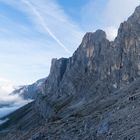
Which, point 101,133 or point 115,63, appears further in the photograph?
point 115,63

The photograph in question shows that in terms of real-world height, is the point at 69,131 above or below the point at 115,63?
below

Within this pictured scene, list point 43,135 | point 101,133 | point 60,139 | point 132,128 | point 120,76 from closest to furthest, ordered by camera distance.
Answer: point 132,128 < point 101,133 < point 60,139 < point 43,135 < point 120,76

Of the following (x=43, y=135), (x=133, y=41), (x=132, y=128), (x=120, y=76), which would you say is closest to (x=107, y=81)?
(x=120, y=76)

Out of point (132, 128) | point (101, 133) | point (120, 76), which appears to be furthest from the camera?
point (120, 76)

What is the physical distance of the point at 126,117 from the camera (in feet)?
154

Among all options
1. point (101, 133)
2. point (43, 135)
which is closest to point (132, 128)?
point (101, 133)

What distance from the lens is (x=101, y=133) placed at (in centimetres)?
4512

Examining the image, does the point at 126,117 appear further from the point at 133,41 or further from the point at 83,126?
the point at 133,41

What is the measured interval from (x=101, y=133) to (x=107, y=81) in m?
149

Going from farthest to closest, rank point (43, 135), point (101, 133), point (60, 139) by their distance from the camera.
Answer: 1. point (43, 135)
2. point (60, 139)
3. point (101, 133)

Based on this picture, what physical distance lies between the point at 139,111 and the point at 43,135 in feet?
49.2

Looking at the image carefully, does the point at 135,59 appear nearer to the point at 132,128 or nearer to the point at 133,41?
the point at 133,41

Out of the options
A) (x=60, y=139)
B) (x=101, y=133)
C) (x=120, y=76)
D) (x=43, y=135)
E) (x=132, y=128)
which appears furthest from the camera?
(x=120, y=76)

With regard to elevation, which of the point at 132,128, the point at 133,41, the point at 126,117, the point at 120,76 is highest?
the point at 133,41
